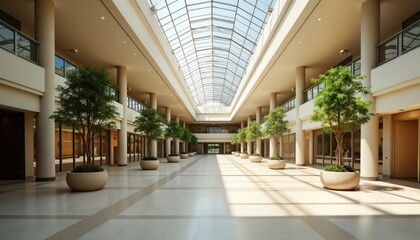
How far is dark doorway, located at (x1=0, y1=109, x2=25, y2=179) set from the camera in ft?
52.8

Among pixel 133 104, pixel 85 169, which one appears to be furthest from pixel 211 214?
pixel 133 104

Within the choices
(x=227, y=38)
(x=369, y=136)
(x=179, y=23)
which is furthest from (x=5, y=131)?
(x=227, y=38)

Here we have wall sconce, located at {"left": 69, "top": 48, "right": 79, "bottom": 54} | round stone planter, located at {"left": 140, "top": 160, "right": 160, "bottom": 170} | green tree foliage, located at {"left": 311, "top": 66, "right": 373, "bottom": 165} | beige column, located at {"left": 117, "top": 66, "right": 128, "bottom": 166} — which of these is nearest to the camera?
green tree foliage, located at {"left": 311, "top": 66, "right": 373, "bottom": 165}

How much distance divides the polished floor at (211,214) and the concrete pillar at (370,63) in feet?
7.96

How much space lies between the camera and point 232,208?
8.41m

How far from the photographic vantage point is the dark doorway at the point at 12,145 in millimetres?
16094

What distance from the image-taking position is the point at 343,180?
11.4 m

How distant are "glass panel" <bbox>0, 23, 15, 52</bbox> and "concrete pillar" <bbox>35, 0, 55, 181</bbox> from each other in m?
1.93

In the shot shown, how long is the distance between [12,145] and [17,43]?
628cm

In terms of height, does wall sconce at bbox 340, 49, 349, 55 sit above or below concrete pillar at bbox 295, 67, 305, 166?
above

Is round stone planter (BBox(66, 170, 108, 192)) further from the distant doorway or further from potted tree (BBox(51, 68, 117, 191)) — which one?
the distant doorway

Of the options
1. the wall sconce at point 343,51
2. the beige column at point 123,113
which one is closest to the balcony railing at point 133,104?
the beige column at point 123,113

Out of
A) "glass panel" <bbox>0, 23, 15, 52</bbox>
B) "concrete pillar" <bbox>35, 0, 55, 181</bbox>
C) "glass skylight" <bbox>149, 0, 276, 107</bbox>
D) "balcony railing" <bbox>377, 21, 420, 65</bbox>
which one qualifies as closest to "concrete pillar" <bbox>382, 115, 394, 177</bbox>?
"balcony railing" <bbox>377, 21, 420, 65</bbox>

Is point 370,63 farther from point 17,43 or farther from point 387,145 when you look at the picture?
point 17,43
